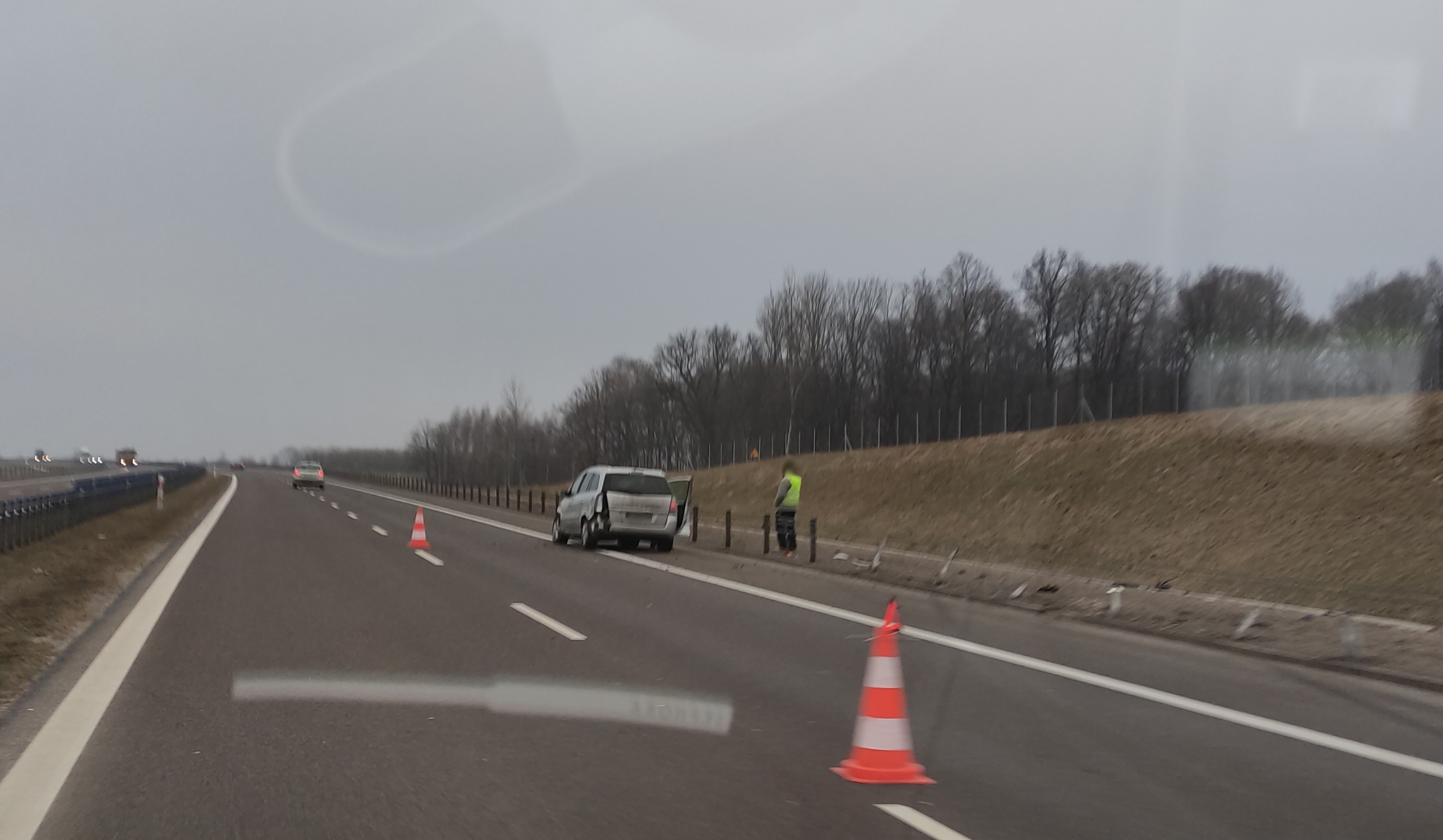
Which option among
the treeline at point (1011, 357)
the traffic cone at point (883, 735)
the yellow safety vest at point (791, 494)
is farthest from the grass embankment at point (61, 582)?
the treeline at point (1011, 357)

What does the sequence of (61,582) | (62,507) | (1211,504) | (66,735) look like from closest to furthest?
(66,735)
(61,582)
(62,507)
(1211,504)

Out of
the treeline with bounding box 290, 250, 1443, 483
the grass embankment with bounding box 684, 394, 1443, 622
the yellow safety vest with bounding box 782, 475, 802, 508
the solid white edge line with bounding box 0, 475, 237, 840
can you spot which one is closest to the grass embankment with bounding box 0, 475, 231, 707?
the solid white edge line with bounding box 0, 475, 237, 840

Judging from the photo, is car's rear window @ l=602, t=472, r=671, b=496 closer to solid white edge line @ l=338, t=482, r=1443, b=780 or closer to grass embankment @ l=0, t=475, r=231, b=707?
solid white edge line @ l=338, t=482, r=1443, b=780

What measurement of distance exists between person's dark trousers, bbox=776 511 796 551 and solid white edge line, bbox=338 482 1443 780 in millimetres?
5693

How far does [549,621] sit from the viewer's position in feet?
40.0

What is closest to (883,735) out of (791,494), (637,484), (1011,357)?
(791,494)

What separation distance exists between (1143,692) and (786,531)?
1421cm

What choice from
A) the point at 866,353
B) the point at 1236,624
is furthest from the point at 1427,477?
the point at 866,353

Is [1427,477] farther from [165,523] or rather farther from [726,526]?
[165,523]

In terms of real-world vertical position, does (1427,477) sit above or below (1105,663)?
above

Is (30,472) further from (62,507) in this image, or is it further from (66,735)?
(66,735)

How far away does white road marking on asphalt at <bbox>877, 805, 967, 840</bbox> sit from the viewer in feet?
16.3

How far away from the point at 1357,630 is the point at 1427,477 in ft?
66.3

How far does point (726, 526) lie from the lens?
25.5 metres
